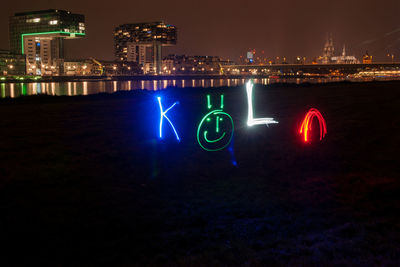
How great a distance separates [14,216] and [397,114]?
613 inches

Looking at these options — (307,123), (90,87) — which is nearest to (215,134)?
(307,123)

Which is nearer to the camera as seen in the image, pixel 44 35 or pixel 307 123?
pixel 307 123

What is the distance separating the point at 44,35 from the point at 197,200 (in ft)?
631

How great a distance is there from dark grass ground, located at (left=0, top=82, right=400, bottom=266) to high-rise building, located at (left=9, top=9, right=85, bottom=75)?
175861 millimetres

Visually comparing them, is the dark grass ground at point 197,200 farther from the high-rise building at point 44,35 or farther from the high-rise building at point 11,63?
the high-rise building at point 44,35

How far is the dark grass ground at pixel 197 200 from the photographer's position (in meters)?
4.23

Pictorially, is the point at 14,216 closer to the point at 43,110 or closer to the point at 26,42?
the point at 43,110

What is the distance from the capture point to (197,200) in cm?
600

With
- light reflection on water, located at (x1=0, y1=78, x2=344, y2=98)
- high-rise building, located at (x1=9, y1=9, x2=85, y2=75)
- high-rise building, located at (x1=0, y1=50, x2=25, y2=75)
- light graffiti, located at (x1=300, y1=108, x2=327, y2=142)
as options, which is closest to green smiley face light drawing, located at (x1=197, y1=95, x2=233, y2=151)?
light graffiti, located at (x1=300, y1=108, x2=327, y2=142)

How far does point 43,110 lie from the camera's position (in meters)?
18.4

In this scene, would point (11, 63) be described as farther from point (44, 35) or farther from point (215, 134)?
point (215, 134)

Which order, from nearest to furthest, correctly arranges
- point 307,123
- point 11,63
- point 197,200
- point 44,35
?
point 197,200 < point 307,123 < point 11,63 < point 44,35

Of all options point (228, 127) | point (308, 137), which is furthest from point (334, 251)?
point (228, 127)

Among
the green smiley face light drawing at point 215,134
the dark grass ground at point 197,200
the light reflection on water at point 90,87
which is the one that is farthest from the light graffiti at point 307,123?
the light reflection on water at point 90,87
